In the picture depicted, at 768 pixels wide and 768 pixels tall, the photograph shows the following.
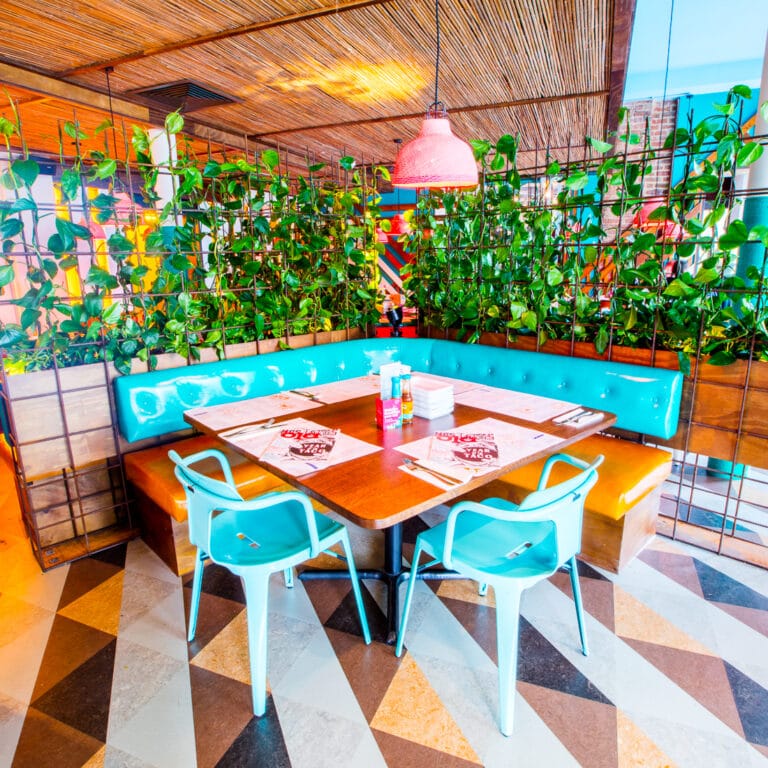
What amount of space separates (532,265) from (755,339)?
1293 mm

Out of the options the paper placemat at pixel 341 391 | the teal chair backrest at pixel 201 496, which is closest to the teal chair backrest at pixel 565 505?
the teal chair backrest at pixel 201 496

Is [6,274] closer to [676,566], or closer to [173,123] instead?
[173,123]

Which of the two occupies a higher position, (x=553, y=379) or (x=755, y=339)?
(x=755, y=339)

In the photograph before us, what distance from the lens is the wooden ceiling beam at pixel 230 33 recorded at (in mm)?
2965

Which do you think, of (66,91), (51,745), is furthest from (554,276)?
(66,91)

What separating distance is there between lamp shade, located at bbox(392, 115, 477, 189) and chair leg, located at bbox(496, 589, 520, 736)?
5.30 feet

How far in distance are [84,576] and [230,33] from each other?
10.8 feet

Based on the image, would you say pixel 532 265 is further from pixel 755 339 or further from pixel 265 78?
pixel 265 78

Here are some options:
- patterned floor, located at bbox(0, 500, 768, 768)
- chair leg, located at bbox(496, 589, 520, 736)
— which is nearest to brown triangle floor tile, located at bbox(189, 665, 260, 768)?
patterned floor, located at bbox(0, 500, 768, 768)

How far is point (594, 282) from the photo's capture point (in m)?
3.12

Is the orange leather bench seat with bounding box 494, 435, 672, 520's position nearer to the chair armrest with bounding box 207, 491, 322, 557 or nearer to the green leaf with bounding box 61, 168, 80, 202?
the chair armrest with bounding box 207, 491, 322, 557

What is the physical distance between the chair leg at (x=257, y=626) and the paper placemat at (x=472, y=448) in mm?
657

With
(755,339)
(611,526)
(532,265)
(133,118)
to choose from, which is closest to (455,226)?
(532,265)

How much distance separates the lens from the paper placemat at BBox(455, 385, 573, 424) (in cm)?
236
